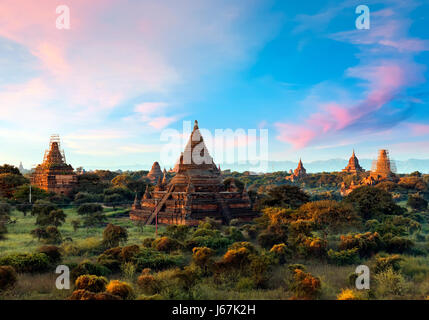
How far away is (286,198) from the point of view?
40344 millimetres

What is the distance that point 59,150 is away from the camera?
75375 mm

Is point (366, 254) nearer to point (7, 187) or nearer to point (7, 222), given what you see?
point (7, 222)

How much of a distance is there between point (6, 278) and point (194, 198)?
83.4ft

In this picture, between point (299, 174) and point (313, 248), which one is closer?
point (313, 248)

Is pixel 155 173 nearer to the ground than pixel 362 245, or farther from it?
farther from it

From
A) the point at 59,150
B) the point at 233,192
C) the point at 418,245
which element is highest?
the point at 59,150

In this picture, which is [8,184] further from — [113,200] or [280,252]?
[280,252]

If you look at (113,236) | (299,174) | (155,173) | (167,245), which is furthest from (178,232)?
(299,174)

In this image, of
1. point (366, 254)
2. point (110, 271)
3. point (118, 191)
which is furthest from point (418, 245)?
point (118, 191)

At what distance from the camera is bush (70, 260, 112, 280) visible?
17188 millimetres

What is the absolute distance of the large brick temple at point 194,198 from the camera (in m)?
38.8

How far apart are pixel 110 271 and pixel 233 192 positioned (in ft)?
85.0

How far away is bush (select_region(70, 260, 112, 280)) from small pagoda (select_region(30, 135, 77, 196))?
5448 centimetres
